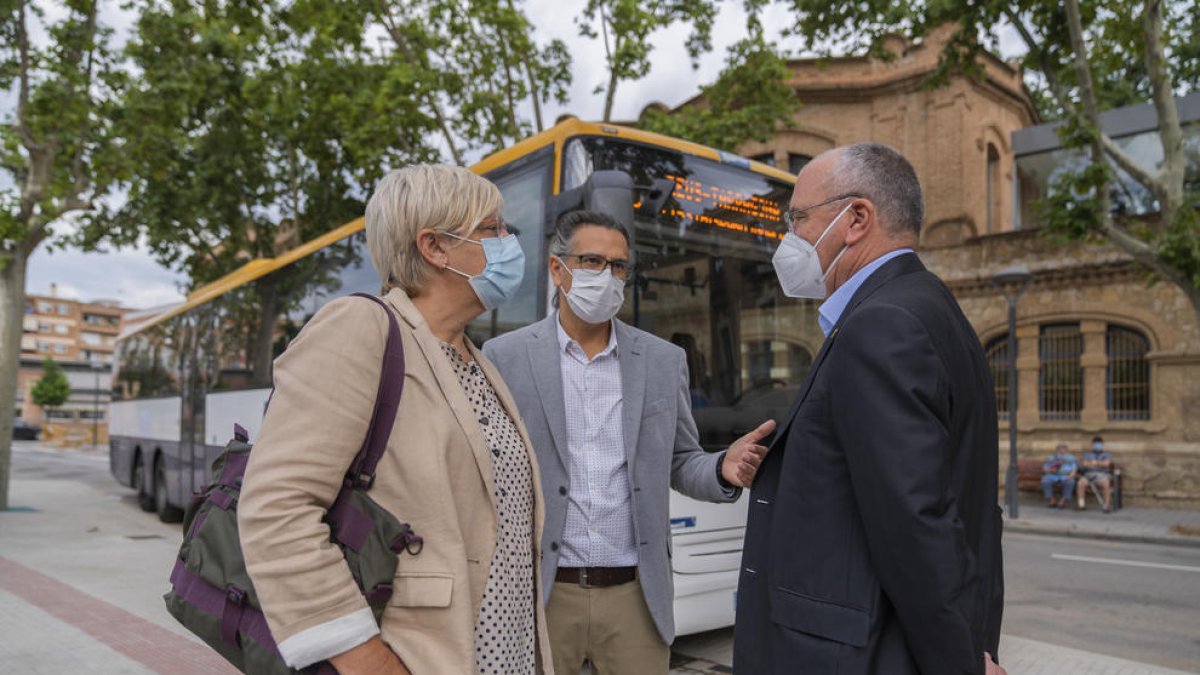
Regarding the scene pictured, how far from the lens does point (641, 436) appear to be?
3.02 m

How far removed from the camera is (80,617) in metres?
6.50

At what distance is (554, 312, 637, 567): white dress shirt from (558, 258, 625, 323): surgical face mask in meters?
0.15

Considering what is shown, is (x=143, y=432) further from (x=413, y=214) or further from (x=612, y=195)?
(x=413, y=214)

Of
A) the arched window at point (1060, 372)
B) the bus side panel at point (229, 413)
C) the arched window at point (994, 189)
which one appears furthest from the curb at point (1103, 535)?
the bus side panel at point (229, 413)

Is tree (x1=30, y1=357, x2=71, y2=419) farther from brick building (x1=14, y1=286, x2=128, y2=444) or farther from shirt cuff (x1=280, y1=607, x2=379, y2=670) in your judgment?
shirt cuff (x1=280, y1=607, x2=379, y2=670)

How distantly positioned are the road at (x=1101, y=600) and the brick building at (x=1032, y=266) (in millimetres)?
4817

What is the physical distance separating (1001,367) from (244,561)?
2067 centimetres

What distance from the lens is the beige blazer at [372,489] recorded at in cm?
160

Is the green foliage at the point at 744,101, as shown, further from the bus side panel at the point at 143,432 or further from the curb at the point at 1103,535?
the bus side panel at the point at 143,432

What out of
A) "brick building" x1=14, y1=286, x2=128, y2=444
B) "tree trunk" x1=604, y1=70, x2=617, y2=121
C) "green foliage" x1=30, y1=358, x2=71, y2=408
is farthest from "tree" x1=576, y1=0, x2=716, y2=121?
"brick building" x1=14, y1=286, x2=128, y2=444

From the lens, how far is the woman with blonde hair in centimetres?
160

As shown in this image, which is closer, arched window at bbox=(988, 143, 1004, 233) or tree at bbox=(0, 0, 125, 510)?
tree at bbox=(0, 0, 125, 510)

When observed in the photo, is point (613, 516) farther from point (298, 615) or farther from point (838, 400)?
point (298, 615)

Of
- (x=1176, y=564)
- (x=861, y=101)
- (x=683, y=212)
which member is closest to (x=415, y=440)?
(x=683, y=212)
